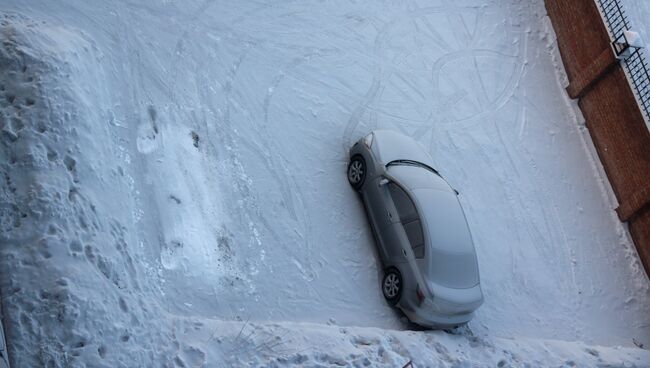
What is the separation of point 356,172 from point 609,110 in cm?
640

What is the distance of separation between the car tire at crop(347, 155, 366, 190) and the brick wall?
623 cm

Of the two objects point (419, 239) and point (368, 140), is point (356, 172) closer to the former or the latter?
point (368, 140)

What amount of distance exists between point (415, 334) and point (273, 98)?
4.85 metres

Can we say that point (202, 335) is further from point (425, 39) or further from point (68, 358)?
point (425, 39)

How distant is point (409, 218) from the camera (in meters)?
11.0

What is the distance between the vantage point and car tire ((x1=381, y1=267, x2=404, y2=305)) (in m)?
11.0

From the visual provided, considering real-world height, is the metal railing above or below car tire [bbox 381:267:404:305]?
above

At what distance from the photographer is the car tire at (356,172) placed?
11.9m

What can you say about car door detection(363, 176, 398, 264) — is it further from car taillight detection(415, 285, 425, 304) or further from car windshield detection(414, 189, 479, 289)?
car taillight detection(415, 285, 425, 304)

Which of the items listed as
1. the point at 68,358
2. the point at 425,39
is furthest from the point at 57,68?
the point at 425,39

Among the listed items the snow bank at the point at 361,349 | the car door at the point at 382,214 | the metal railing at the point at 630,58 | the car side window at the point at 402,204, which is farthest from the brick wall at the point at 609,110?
the car door at the point at 382,214

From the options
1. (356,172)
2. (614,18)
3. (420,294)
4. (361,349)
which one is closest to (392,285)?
(420,294)

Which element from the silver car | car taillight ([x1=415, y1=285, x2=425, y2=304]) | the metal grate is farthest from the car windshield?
the metal grate

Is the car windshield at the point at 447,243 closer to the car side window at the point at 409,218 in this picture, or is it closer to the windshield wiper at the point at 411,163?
the car side window at the point at 409,218
